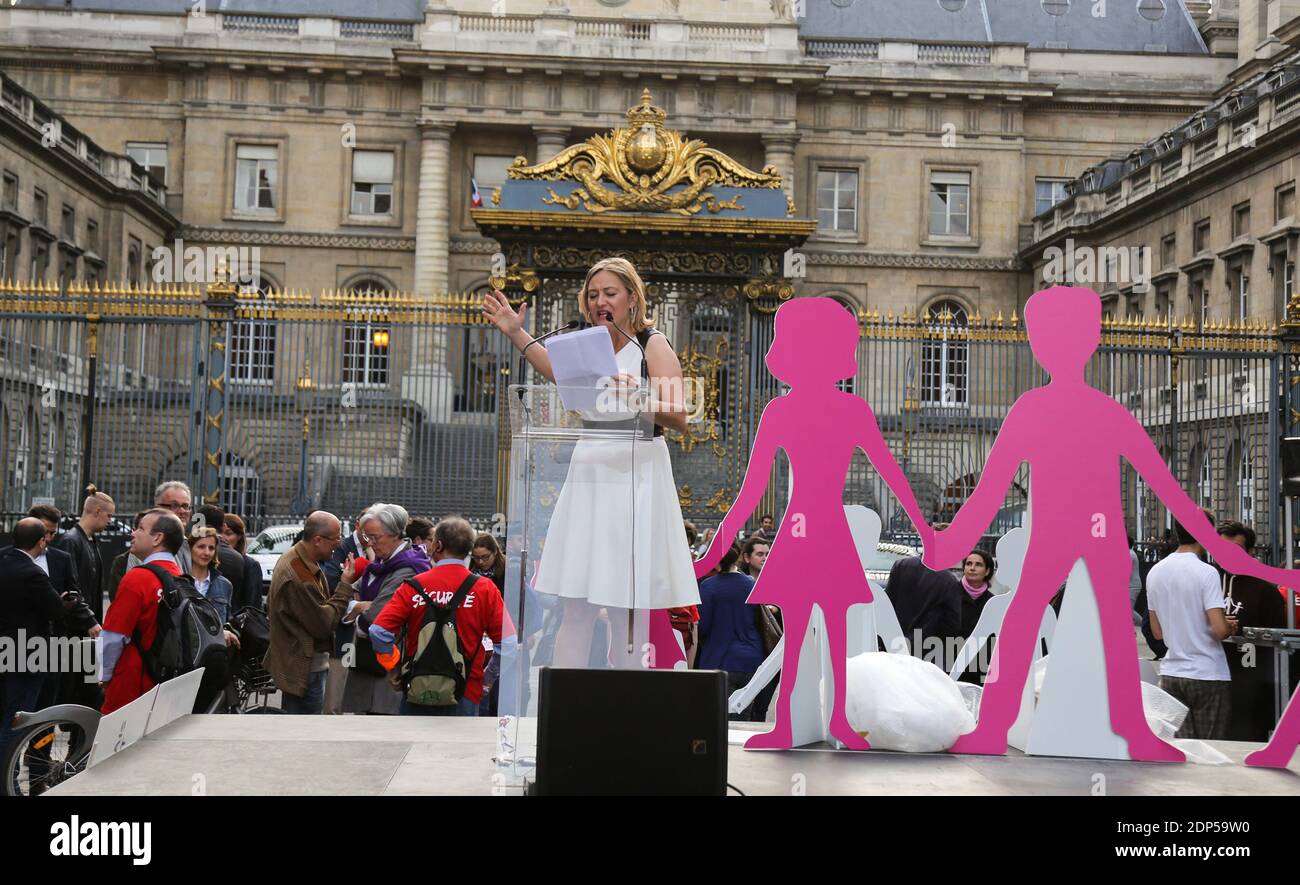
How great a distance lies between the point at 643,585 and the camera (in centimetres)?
575

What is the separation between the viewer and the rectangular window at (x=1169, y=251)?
1378 inches

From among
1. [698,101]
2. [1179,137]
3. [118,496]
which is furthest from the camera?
[698,101]

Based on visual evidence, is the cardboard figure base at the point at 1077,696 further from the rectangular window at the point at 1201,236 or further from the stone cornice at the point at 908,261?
the stone cornice at the point at 908,261

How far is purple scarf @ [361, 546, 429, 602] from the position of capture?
27.5 ft

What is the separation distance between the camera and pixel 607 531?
5.75m

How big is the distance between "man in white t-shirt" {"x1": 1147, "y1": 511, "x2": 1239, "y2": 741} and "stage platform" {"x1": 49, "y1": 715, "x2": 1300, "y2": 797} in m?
1.37

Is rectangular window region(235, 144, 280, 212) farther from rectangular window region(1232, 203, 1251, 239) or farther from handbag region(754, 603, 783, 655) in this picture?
handbag region(754, 603, 783, 655)

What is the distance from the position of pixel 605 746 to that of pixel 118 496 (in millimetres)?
14888

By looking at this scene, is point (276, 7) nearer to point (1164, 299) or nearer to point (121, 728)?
point (1164, 299)

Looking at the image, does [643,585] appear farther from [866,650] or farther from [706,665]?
[706,665]

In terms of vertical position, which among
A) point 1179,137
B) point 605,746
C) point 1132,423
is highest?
point 1179,137

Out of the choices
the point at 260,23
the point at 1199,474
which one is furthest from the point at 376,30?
the point at 1199,474

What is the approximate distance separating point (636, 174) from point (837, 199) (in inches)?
1123
